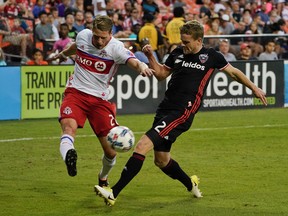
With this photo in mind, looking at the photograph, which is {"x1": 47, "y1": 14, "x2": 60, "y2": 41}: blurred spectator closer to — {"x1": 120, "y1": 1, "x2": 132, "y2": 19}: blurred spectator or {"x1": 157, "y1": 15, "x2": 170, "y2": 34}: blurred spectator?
{"x1": 157, "y1": 15, "x2": 170, "y2": 34}: blurred spectator

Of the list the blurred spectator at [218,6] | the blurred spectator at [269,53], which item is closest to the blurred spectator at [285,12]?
the blurred spectator at [218,6]

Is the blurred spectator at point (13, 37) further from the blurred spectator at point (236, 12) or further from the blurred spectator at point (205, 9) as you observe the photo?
the blurred spectator at point (236, 12)

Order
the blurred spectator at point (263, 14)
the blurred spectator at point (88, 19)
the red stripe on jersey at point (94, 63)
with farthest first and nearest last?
1. the blurred spectator at point (263, 14)
2. the blurred spectator at point (88, 19)
3. the red stripe on jersey at point (94, 63)

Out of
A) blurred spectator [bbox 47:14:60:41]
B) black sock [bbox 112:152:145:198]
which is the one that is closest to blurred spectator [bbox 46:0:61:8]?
blurred spectator [bbox 47:14:60:41]

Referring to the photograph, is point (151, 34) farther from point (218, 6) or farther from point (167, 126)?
point (167, 126)

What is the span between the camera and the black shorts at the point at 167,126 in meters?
9.91

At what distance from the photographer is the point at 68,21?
2377cm

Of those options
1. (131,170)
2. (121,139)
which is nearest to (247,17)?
(121,139)

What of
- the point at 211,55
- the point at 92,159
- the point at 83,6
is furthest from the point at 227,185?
the point at 83,6

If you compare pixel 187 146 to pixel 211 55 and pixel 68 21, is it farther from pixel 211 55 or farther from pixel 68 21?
pixel 68 21

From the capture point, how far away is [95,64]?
35.1ft

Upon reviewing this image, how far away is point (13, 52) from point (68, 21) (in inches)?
99.7

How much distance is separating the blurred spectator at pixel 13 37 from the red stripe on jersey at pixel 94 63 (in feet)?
35.2

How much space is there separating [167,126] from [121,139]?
0.54 m
